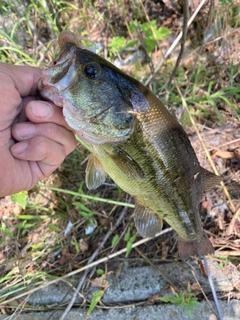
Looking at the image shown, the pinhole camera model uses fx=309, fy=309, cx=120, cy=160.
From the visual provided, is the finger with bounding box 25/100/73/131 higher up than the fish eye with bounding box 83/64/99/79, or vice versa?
the fish eye with bounding box 83/64/99/79

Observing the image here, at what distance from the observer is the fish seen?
1.59 m

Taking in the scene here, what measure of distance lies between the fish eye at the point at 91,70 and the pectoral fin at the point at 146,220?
0.86m

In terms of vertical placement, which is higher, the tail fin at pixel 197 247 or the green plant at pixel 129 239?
the tail fin at pixel 197 247

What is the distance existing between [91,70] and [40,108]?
0.34 m

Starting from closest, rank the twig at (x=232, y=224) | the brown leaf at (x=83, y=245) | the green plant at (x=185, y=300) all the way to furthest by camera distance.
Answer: the green plant at (x=185, y=300) → the twig at (x=232, y=224) → the brown leaf at (x=83, y=245)

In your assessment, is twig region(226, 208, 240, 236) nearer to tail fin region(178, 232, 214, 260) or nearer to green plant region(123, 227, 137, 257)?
tail fin region(178, 232, 214, 260)

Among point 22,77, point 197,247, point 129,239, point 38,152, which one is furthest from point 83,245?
point 22,77

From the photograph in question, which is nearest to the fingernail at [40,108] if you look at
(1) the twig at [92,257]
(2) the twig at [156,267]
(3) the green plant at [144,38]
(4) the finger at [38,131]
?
(4) the finger at [38,131]

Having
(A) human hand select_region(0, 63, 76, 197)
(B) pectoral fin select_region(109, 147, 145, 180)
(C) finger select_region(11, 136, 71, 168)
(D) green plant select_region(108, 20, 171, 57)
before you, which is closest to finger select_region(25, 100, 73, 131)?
(A) human hand select_region(0, 63, 76, 197)

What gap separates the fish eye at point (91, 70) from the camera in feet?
5.25

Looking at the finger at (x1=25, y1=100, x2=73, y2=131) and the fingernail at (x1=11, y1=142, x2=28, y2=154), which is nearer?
the finger at (x1=25, y1=100, x2=73, y2=131)

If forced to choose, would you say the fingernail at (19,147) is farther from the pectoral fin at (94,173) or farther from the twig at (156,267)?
the twig at (156,267)

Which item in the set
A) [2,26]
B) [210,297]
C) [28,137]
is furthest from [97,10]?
[210,297]

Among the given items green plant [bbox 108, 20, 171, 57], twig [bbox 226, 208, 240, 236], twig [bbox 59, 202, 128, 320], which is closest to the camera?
twig [bbox 59, 202, 128, 320]
